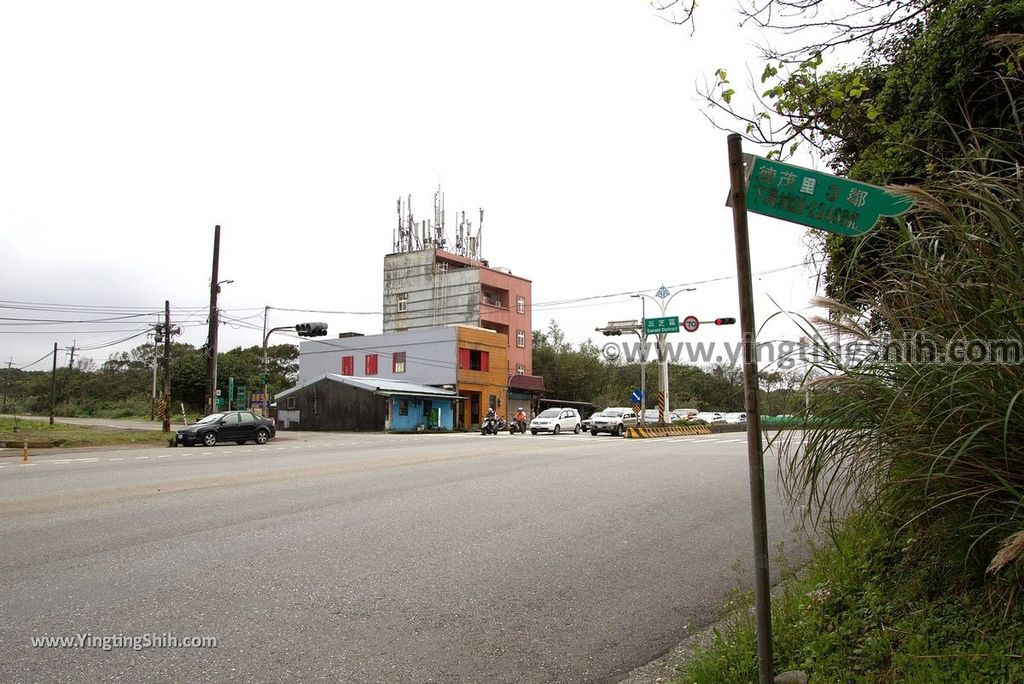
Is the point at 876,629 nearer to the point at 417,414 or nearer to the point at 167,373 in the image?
the point at 167,373

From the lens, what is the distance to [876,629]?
334 cm

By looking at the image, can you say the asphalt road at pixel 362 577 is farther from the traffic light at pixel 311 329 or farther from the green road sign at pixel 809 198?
the traffic light at pixel 311 329

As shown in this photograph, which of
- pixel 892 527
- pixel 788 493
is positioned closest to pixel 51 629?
pixel 788 493

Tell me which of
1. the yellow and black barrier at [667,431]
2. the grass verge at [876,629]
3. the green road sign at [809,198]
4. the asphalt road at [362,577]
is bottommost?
the asphalt road at [362,577]

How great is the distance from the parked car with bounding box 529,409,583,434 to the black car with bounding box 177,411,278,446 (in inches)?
560

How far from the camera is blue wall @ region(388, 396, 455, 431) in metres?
43.2

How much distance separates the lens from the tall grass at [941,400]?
9.93ft

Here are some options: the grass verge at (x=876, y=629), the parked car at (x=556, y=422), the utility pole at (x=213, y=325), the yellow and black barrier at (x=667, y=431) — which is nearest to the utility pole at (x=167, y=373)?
the utility pole at (x=213, y=325)

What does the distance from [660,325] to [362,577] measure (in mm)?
32935

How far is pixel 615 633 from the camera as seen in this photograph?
4.53m

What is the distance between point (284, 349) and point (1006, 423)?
85.1 metres

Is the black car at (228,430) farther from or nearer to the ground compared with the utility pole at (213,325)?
nearer to the ground

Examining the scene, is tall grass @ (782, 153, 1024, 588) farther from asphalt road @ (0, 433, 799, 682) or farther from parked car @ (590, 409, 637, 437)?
parked car @ (590, 409, 637, 437)

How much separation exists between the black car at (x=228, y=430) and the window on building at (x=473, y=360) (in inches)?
816
